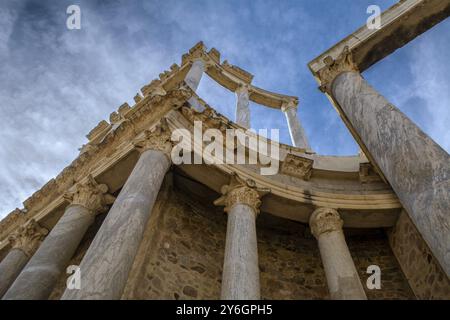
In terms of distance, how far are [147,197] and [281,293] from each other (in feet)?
15.0

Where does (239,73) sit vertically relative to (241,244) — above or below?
above

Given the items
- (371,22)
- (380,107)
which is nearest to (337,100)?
(380,107)

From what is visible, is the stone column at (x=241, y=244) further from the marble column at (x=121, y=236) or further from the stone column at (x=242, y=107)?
the stone column at (x=242, y=107)

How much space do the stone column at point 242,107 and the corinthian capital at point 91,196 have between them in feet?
19.7

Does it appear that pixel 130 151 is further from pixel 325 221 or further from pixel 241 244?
pixel 325 221

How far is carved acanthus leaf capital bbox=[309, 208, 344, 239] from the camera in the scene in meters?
7.51

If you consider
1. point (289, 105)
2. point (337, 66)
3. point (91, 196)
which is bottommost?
point (91, 196)

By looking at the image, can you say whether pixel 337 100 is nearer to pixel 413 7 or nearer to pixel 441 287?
pixel 413 7

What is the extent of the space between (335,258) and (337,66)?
14.9 feet

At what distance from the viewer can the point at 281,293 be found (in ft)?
26.8

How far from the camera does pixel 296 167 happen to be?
8820 millimetres

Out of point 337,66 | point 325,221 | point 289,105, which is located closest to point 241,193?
point 325,221

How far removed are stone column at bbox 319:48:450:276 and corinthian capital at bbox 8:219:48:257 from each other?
8765 millimetres
